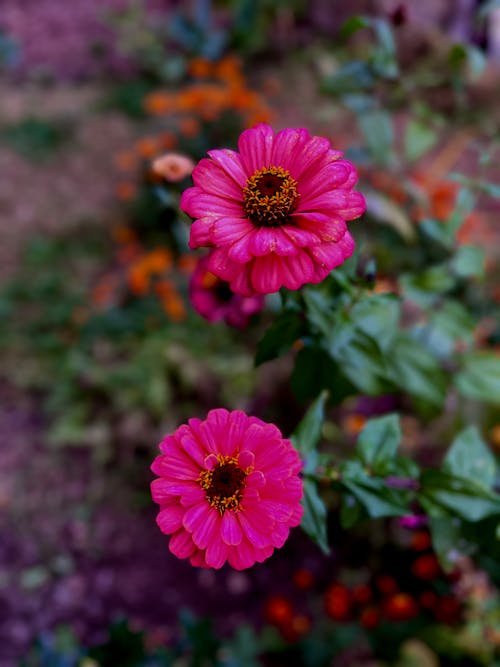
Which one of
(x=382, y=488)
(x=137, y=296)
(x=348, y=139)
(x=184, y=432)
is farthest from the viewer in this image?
(x=348, y=139)

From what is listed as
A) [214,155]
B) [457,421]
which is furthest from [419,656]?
[214,155]

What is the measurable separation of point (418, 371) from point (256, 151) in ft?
1.89

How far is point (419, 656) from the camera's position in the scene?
1486 mm

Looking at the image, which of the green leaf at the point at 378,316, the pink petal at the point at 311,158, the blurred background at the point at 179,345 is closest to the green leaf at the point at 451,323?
the blurred background at the point at 179,345

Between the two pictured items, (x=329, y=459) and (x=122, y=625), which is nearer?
(x=329, y=459)

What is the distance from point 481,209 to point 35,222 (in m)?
1.88

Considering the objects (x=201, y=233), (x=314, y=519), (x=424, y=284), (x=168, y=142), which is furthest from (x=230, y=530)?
(x=168, y=142)

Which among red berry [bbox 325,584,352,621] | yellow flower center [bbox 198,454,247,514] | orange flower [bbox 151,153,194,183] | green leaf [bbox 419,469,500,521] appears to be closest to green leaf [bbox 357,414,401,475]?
green leaf [bbox 419,469,500,521]

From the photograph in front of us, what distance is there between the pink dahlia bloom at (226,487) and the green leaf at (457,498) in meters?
0.31

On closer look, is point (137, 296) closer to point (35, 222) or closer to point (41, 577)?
point (35, 222)

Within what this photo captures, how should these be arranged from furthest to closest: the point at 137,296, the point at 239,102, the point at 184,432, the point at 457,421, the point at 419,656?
1. the point at 239,102
2. the point at 137,296
3. the point at 457,421
4. the point at 419,656
5. the point at 184,432

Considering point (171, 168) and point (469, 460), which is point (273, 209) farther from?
point (469, 460)

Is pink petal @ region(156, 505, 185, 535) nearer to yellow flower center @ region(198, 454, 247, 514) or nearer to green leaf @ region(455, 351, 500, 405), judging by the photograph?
yellow flower center @ region(198, 454, 247, 514)

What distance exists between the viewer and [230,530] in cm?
67
